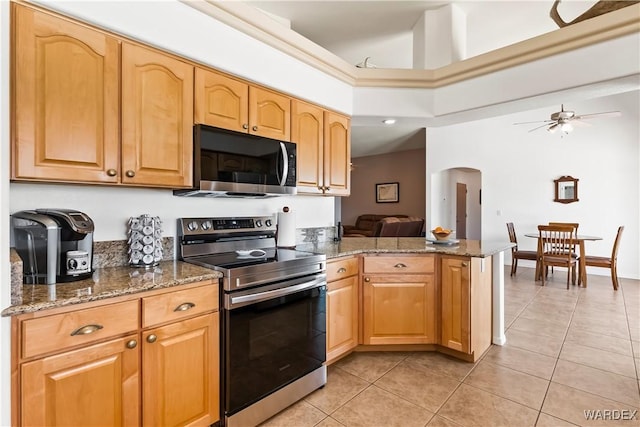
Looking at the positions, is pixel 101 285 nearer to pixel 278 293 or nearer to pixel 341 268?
pixel 278 293

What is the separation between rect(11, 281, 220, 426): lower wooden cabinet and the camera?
44.4 inches

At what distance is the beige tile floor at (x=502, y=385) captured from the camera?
6.05ft

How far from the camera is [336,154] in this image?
2834 millimetres

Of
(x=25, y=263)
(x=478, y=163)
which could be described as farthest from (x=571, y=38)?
(x=478, y=163)

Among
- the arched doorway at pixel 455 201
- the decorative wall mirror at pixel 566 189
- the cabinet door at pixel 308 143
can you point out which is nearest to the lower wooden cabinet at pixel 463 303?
the cabinet door at pixel 308 143

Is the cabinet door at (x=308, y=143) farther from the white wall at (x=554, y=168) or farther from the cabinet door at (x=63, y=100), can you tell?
the white wall at (x=554, y=168)

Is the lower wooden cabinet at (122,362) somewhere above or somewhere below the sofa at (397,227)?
below

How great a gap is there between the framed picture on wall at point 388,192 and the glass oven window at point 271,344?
23.5 ft

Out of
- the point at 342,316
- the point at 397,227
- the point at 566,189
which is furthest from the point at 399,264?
the point at 566,189

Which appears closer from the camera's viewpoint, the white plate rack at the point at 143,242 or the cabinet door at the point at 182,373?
the cabinet door at the point at 182,373

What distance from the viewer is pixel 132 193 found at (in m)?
1.93

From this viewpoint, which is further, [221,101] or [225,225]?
[225,225]

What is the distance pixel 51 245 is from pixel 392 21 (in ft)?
12.1

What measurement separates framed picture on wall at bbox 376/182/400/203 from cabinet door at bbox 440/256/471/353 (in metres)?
6.50
